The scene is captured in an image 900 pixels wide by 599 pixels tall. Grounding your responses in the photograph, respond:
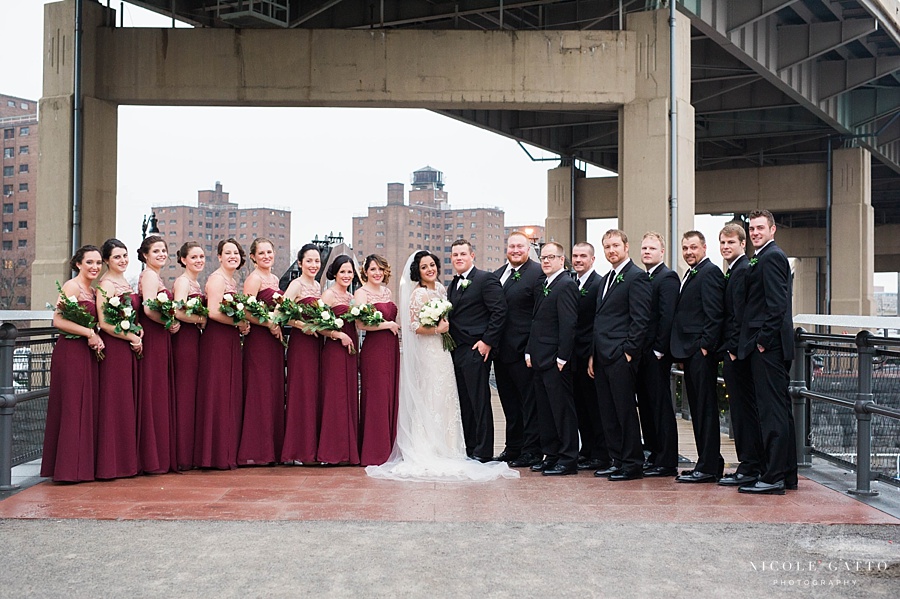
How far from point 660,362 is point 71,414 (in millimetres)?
5027

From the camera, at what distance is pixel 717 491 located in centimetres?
752

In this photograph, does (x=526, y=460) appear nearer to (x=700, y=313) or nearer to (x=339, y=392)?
(x=339, y=392)

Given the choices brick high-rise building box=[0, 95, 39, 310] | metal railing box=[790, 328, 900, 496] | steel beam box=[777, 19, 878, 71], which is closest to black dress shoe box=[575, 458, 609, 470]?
metal railing box=[790, 328, 900, 496]

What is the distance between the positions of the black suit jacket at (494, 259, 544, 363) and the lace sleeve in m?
0.78

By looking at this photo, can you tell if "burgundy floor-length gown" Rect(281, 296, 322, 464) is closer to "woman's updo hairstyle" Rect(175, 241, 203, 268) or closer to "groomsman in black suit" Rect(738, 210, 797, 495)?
"woman's updo hairstyle" Rect(175, 241, 203, 268)

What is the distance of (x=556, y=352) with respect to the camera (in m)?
8.46

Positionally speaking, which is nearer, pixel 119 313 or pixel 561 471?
pixel 119 313

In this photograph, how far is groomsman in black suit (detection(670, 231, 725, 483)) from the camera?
7.79 m

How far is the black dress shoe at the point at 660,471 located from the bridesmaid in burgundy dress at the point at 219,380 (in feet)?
12.4

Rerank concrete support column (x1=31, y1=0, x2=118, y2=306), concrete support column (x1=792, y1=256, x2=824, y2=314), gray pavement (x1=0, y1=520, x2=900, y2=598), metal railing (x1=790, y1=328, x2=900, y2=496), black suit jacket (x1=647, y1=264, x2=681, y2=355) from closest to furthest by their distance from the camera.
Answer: gray pavement (x1=0, y1=520, x2=900, y2=598), metal railing (x1=790, y1=328, x2=900, y2=496), black suit jacket (x1=647, y1=264, x2=681, y2=355), concrete support column (x1=31, y1=0, x2=118, y2=306), concrete support column (x1=792, y1=256, x2=824, y2=314)

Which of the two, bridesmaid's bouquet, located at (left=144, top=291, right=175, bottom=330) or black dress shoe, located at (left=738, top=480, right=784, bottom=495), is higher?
bridesmaid's bouquet, located at (left=144, top=291, right=175, bottom=330)

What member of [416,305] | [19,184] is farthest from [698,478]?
[19,184]

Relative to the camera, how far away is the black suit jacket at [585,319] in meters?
8.62

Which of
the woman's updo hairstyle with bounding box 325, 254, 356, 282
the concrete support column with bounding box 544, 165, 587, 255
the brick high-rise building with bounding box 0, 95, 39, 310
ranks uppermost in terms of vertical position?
the brick high-rise building with bounding box 0, 95, 39, 310
